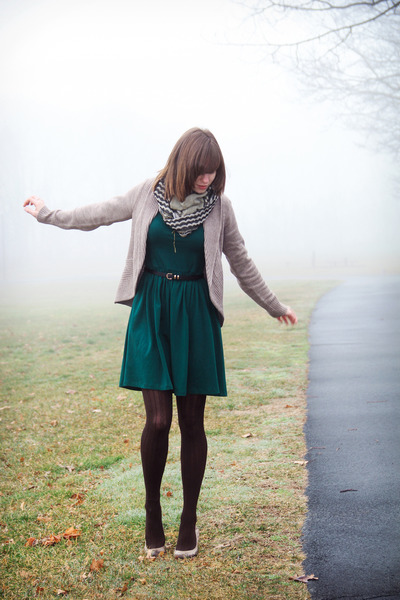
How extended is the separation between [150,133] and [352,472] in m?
46.1

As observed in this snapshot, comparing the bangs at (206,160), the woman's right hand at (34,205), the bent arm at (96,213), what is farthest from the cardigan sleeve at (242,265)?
the woman's right hand at (34,205)

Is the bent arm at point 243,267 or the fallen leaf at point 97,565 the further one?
the bent arm at point 243,267

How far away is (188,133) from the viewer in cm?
330

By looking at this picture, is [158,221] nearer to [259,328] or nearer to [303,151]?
[259,328]

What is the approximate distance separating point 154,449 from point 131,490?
1259 mm

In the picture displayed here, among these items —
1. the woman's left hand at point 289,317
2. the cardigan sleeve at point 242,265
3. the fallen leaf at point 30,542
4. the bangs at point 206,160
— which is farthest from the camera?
the woman's left hand at point 289,317

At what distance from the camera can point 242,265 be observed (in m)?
3.77

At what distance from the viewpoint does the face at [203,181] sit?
3.32 m

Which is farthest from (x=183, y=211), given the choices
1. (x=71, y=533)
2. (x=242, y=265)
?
(x=71, y=533)

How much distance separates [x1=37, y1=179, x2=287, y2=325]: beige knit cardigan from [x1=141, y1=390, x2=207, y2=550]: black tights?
0.51 m

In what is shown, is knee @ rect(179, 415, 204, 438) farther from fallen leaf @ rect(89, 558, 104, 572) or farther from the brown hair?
the brown hair

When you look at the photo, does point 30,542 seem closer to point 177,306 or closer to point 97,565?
point 97,565

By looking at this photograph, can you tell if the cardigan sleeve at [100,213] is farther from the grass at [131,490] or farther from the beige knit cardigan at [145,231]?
the grass at [131,490]

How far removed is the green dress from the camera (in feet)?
11.1
